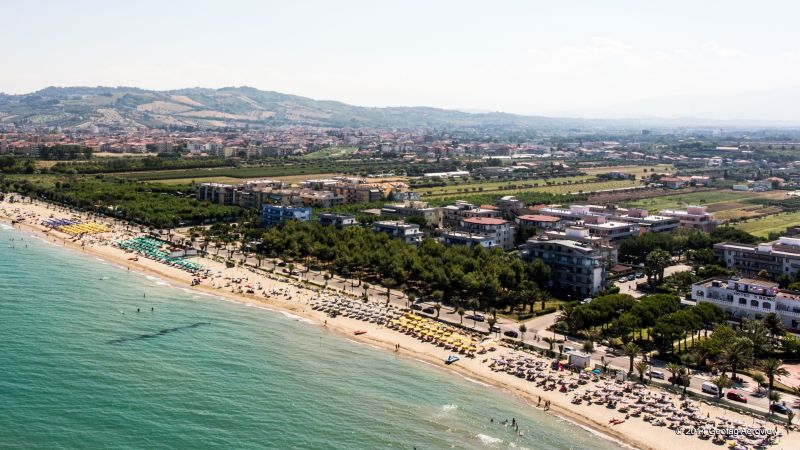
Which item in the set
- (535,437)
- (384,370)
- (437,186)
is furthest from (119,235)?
(437,186)

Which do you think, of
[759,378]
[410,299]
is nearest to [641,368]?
[759,378]

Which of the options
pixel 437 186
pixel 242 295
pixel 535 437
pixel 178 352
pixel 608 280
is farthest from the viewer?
pixel 437 186

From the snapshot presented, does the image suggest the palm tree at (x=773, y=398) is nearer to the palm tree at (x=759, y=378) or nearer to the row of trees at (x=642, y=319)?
the palm tree at (x=759, y=378)

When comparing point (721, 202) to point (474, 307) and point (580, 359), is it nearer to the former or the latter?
point (474, 307)

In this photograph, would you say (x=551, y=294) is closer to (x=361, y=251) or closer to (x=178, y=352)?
(x=361, y=251)

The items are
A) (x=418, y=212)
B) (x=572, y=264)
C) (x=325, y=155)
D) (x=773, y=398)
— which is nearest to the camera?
(x=773, y=398)
